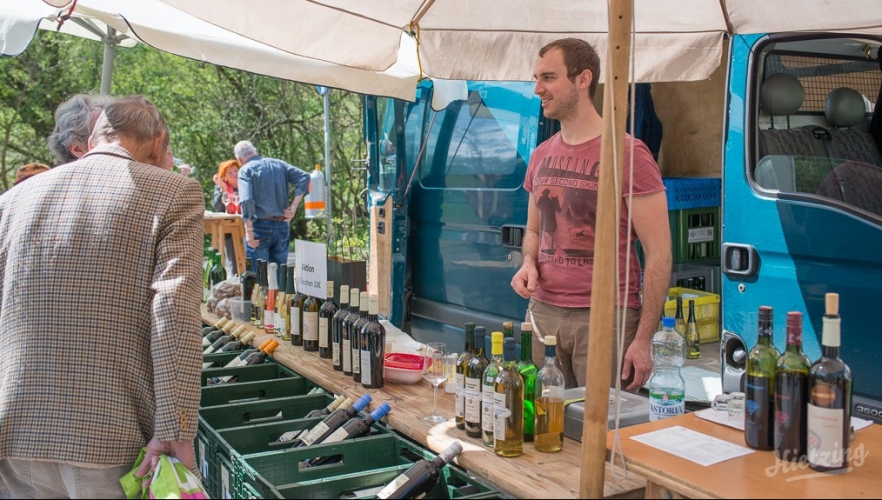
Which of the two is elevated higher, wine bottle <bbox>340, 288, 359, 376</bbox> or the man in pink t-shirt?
the man in pink t-shirt

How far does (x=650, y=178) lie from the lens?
2859mm

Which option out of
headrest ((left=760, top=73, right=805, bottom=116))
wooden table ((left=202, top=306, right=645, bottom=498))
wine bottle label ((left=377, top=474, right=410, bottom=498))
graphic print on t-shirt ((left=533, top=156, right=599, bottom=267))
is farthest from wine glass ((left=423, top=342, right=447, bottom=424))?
headrest ((left=760, top=73, right=805, bottom=116))

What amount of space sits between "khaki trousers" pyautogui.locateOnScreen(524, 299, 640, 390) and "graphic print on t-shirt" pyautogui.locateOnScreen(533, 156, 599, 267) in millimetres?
191

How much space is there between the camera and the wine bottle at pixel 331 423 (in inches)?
102

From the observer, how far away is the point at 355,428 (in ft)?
8.55

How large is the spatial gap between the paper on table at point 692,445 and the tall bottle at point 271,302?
2461 millimetres

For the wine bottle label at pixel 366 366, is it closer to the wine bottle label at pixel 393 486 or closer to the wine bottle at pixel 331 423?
the wine bottle at pixel 331 423

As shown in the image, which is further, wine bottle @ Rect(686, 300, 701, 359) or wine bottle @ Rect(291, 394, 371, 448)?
wine bottle @ Rect(686, 300, 701, 359)

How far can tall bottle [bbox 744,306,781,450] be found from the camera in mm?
1911

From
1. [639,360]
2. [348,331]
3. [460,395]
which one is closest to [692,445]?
[460,395]

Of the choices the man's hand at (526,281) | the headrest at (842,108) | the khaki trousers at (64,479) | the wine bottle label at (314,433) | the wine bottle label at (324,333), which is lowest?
the khaki trousers at (64,479)

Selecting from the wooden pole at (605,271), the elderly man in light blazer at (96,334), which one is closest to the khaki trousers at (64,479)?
the elderly man in light blazer at (96,334)

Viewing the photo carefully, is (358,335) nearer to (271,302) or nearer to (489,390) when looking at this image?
(489,390)

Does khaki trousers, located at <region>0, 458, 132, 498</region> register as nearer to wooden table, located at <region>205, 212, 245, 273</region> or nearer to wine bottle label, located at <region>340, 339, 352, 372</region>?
wine bottle label, located at <region>340, 339, 352, 372</region>
